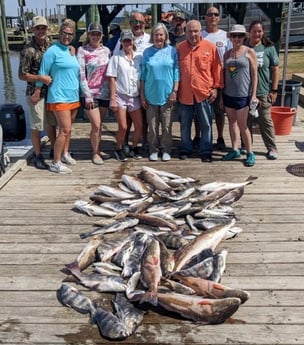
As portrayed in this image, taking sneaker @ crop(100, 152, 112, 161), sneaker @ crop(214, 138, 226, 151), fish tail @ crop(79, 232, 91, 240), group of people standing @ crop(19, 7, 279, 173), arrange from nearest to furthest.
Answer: fish tail @ crop(79, 232, 91, 240), group of people standing @ crop(19, 7, 279, 173), sneaker @ crop(100, 152, 112, 161), sneaker @ crop(214, 138, 226, 151)

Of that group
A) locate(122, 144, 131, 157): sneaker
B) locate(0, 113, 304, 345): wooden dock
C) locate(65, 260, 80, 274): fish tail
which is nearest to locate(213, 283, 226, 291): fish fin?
locate(0, 113, 304, 345): wooden dock

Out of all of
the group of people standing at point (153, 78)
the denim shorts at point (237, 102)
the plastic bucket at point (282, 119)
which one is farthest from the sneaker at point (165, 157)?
the plastic bucket at point (282, 119)

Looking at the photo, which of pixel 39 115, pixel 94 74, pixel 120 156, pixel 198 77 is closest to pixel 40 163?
pixel 39 115

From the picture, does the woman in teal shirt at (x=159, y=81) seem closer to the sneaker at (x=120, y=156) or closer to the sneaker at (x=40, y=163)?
the sneaker at (x=120, y=156)

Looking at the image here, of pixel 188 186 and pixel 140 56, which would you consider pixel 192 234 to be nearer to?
pixel 188 186

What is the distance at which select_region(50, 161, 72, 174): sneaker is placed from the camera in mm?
5891

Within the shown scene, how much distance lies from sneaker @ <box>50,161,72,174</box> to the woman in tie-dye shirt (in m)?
0.64

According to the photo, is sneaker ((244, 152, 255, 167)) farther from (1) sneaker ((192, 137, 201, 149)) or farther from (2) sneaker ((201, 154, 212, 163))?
(1) sneaker ((192, 137, 201, 149))

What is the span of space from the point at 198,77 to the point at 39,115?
2.04m

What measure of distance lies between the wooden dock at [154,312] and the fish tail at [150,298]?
0.32ft

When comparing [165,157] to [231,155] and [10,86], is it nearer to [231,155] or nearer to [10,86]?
[231,155]

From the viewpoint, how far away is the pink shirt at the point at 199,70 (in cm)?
554

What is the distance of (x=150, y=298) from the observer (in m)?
3.06

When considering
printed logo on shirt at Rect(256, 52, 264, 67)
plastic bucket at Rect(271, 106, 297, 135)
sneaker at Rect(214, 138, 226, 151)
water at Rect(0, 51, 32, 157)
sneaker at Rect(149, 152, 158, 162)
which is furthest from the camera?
water at Rect(0, 51, 32, 157)
